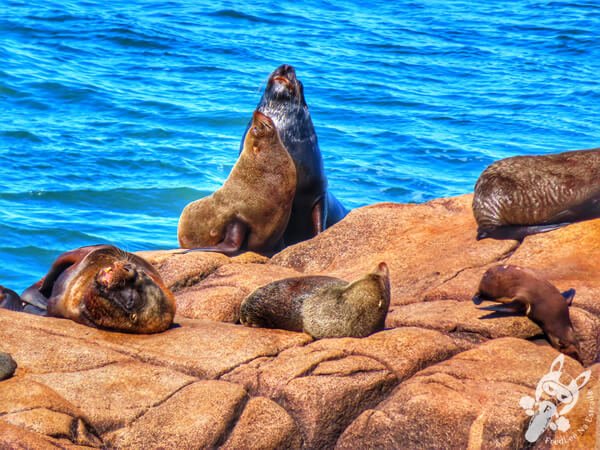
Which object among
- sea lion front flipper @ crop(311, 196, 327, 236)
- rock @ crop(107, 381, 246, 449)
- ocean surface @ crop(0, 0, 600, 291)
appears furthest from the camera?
ocean surface @ crop(0, 0, 600, 291)

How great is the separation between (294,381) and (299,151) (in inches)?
184

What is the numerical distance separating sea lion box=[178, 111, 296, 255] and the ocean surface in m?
1.92

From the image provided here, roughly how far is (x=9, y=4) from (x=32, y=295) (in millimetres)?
16269

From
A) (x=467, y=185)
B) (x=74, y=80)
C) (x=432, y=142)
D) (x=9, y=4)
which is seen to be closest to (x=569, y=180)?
(x=467, y=185)

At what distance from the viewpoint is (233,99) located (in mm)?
17656

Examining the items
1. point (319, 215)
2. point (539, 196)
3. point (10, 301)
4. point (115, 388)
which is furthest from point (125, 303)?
point (319, 215)

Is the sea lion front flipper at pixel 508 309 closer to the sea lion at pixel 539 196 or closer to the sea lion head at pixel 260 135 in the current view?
the sea lion at pixel 539 196

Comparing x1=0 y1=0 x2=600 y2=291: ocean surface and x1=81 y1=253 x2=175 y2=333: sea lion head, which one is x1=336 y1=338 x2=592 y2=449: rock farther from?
x1=0 y1=0 x2=600 y2=291: ocean surface

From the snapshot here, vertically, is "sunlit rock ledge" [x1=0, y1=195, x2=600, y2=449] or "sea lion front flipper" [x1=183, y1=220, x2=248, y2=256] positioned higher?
"sunlit rock ledge" [x1=0, y1=195, x2=600, y2=449]

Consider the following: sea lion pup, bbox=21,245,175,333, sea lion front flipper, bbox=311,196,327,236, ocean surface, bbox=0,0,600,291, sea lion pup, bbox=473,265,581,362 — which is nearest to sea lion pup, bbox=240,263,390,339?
sea lion pup, bbox=21,245,175,333

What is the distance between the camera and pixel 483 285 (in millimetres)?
6613

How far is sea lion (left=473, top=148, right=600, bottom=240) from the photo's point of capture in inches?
310

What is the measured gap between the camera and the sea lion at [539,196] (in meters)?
7.87

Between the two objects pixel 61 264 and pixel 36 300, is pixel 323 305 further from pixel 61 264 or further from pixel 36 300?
pixel 36 300
